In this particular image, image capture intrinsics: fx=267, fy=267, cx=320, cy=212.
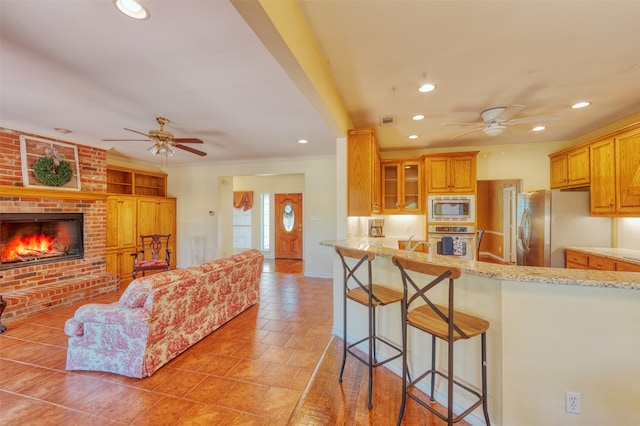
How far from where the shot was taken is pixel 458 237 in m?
4.53

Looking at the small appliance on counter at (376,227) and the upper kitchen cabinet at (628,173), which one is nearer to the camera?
the upper kitchen cabinet at (628,173)

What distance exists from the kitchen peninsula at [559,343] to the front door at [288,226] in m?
6.42

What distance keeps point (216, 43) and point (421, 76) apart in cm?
173

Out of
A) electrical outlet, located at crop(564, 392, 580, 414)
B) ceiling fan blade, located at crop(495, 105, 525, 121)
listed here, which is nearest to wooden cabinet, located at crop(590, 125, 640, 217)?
ceiling fan blade, located at crop(495, 105, 525, 121)

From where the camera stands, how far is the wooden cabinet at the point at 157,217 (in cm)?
566

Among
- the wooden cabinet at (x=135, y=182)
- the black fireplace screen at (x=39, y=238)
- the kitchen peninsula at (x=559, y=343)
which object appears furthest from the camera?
the wooden cabinet at (x=135, y=182)

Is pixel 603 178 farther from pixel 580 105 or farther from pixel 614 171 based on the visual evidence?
pixel 580 105

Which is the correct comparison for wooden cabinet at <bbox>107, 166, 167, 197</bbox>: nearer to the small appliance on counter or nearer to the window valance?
the window valance

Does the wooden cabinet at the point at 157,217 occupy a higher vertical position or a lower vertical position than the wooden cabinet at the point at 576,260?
higher

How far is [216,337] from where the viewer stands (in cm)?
294

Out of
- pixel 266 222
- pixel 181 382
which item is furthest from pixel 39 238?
pixel 266 222

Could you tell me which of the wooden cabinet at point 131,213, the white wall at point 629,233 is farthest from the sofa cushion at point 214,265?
the white wall at point 629,233

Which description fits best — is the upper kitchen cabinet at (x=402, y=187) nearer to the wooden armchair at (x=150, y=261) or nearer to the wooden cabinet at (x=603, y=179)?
the wooden cabinet at (x=603, y=179)

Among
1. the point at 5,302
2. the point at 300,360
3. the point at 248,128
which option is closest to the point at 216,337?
the point at 300,360
